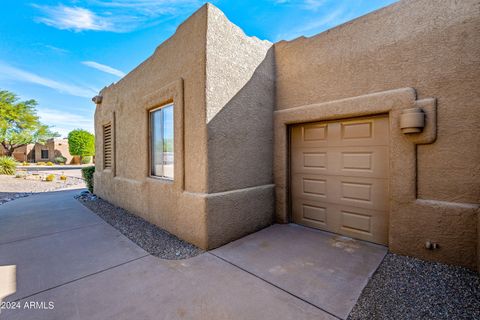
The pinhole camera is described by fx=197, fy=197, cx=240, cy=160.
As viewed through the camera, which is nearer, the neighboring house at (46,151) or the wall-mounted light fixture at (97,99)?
the wall-mounted light fixture at (97,99)

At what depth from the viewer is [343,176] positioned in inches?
149

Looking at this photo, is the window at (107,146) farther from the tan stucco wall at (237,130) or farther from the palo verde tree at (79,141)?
the palo verde tree at (79,141)

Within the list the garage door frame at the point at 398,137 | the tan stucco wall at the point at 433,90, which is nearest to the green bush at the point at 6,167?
the garage door frame at the point at 398,137

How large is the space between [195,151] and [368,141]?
3.11 meters

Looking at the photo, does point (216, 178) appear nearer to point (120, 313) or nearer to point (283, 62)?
point (120, 313)

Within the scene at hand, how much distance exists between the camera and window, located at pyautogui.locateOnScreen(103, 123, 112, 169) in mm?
6941

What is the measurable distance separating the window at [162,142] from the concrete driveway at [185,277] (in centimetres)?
158

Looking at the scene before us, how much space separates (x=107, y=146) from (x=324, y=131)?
7.26 m

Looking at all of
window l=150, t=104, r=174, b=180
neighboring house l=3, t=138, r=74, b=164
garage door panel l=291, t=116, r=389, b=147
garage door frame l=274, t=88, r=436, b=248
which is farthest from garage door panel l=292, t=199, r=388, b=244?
neighboring house l=3, t=138, r=74, b=164

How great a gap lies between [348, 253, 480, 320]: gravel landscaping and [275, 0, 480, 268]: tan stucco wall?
35 centimetres

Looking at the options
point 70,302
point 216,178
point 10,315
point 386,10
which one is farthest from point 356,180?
point 10,315

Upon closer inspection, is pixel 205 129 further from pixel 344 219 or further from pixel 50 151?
pixel 50 151

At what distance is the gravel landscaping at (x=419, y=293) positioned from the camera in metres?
1.91

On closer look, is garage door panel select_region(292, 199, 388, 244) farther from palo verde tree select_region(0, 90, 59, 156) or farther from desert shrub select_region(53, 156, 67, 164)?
desert shrub select_region(53, 156, 67, 164)
